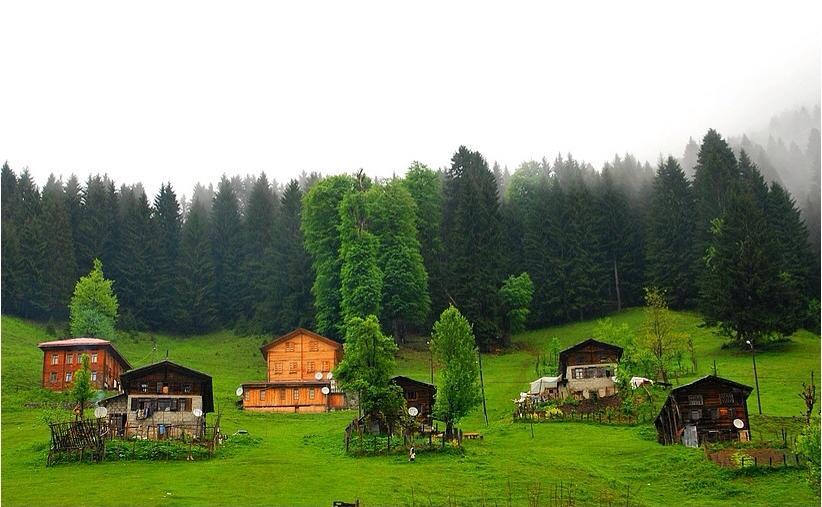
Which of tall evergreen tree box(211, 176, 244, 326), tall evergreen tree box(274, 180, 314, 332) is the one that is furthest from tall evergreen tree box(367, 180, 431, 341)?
tall evergreen tree box(211, 176, 244, 326)

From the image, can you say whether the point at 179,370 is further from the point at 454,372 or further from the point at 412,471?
the point at 412,471

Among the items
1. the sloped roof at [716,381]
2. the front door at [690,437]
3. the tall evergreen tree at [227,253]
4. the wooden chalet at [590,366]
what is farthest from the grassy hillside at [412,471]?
the tall evergreen tree at [227,253]

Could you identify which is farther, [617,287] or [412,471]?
[617,287]

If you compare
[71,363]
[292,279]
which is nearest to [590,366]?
[71,363]

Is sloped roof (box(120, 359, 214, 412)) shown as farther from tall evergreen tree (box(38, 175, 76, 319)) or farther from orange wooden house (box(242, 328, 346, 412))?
tall evergreen tree (box(38, 175, 76, 319))

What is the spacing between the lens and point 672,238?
3809 inches

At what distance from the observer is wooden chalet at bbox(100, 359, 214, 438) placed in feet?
167

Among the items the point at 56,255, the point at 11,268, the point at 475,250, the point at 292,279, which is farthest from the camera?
the point at 56,255

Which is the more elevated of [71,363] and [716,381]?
[71,363]

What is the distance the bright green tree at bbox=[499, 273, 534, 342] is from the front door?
41610mm

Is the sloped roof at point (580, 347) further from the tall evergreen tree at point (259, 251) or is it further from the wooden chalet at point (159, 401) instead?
the tall evergreen tree at point (259, 251)

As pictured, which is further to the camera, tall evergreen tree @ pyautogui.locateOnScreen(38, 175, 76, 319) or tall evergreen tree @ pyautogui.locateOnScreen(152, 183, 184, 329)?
tall evergreen tree @ pyautogui.locateOnScreen(152, 183, 184, 329)

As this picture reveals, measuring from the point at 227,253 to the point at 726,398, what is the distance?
79038 mm

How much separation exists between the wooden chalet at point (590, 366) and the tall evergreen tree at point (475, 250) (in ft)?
77.8
